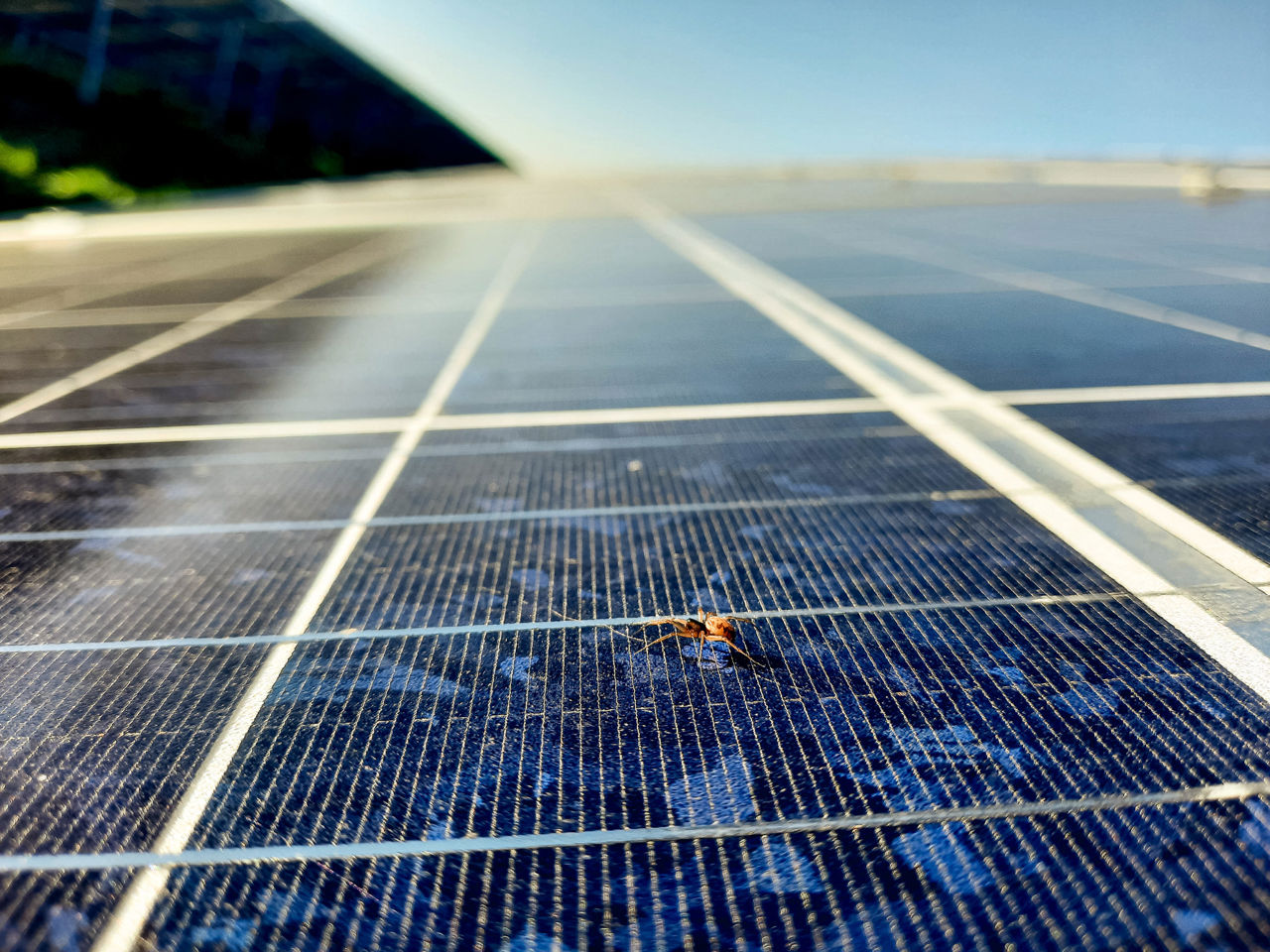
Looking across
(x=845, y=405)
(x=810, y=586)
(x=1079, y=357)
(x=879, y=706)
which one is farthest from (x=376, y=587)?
(x=1079, y=357)

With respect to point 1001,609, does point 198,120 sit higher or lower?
higher

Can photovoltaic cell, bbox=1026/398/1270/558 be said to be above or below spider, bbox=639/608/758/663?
above

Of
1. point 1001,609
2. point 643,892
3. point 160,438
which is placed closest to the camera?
point 643,892

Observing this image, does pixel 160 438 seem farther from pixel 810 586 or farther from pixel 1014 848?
pixel 1014 848

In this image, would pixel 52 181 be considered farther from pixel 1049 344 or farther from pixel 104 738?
pixel 104 738

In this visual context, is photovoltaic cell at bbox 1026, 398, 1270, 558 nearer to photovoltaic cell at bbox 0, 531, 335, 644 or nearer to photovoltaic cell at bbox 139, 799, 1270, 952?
photovoltaic cell at bbox 139, 799, 1270, 952

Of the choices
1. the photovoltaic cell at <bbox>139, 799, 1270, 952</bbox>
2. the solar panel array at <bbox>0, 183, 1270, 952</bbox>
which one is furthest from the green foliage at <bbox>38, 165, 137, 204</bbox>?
the photovoltaic cell at <bbox>139, 799, 1270, 952</bbox>

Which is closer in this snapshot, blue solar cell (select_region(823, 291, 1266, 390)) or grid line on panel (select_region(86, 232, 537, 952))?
grid line on panel (select_region(86, 232, 537, 952))
